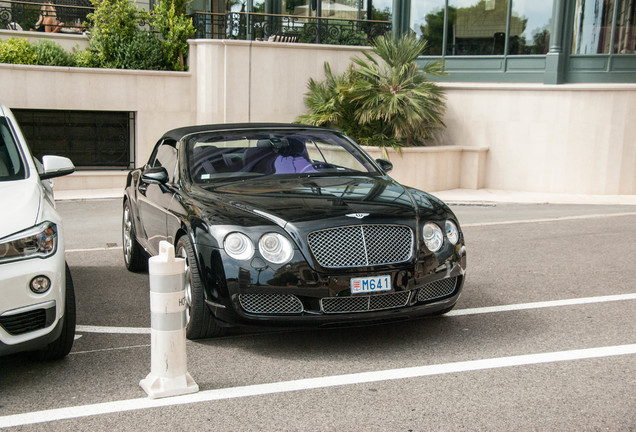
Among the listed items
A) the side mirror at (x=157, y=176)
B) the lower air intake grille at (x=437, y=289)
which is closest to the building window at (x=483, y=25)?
the side mirror at (x=157, y=176)

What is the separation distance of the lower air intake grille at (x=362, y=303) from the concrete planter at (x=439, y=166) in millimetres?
11470

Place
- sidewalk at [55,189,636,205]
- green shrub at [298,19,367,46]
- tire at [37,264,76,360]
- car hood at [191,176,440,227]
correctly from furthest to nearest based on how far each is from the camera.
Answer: green shrub at [298,19,367,46] → sidewalk at [55,189,636,205] → car hood at [191,176,440,227] → tire at [37,264,76,360]

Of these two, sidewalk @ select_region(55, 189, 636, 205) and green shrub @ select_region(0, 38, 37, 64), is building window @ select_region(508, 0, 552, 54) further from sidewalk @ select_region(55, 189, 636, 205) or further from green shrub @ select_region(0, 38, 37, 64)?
green shrub @ select_region(0, 38, 37, 64)

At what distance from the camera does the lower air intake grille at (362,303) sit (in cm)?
539

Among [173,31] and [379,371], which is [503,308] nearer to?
[379,371]

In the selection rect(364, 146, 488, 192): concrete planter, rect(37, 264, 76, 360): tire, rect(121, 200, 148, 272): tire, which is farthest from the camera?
rect(364, 146, 488, 192): concrete planter

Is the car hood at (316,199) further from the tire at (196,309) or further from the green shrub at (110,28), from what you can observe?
the green shrub at (110,28)

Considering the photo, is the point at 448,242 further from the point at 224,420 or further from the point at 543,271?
the point at 543,271

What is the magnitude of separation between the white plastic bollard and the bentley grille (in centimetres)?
106

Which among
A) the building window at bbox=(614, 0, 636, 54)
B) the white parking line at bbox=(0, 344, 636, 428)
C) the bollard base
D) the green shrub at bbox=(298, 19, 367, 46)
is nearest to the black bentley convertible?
the white parking line at bbox=(0, 344, 636, 428)

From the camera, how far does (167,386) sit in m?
4.72

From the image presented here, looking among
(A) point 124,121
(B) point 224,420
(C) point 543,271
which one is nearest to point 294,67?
(A) point 124,121

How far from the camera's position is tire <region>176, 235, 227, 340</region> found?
559 cm

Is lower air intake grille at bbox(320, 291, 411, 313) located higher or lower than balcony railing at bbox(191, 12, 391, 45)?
lower
